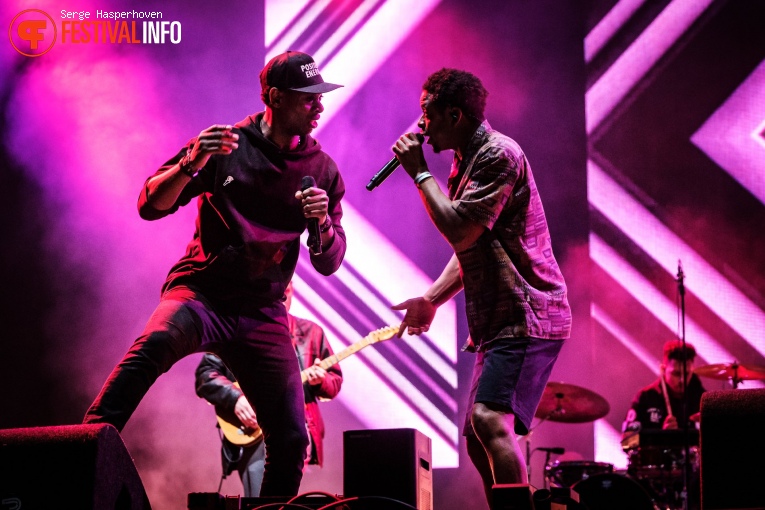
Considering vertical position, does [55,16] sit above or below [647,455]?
above

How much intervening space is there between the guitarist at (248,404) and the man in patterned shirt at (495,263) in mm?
2821

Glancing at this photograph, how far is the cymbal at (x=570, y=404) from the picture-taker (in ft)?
22.5

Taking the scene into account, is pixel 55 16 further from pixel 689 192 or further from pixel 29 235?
pixel 689 192

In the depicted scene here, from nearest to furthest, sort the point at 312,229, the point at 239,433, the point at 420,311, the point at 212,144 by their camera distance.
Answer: the point at 212,144 < the point at 312,229 < the point at 420,311 < the point at 239,433

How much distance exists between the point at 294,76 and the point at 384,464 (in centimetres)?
184

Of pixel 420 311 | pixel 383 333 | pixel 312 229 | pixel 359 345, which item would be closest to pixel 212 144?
pixel 312 229

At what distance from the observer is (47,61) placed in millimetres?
8000

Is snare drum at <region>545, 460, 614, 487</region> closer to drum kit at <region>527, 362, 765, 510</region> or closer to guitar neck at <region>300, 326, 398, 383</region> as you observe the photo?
drum kit at <region>527, 362, 765, 510</region>

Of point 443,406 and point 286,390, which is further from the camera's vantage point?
point 443,406

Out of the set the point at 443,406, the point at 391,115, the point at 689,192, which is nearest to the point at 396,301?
the point at 443,406

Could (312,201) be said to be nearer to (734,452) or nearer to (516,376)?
(516,376)

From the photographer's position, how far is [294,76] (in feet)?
13.7

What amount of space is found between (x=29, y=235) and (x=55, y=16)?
1994 millimetres

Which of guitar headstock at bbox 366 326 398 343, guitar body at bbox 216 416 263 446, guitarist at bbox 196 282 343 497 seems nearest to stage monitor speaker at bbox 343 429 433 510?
guitarist at bbox 196 282 343 497
